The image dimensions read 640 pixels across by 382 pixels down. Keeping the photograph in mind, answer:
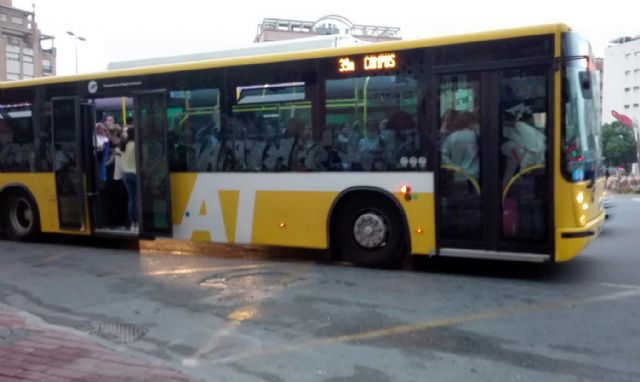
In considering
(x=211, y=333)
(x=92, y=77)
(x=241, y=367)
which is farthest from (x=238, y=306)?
(x=92, y=77)

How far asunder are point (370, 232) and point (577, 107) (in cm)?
298

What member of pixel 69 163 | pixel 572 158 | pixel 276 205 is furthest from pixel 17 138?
pixel 572 158

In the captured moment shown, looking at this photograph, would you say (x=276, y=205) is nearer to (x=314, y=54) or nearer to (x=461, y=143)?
(x=314, y=54)

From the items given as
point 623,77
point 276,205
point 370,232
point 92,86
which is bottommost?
point 370,232

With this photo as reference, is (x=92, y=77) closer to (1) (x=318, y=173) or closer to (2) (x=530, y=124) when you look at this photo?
(1) (x=318, y=173)

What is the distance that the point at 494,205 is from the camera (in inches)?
287

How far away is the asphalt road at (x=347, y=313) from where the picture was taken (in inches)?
187

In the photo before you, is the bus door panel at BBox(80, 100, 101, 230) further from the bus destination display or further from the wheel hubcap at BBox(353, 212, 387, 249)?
the wheel hubcap at BBox(353, 212, 387, 249)

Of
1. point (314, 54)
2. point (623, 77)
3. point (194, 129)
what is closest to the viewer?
point (314, 54)

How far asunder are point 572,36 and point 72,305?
6350mm

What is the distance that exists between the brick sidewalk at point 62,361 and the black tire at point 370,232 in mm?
3898

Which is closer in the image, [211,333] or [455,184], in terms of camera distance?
[211,333]

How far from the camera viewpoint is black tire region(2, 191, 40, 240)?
37.2 feet

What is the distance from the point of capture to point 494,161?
7285mm
